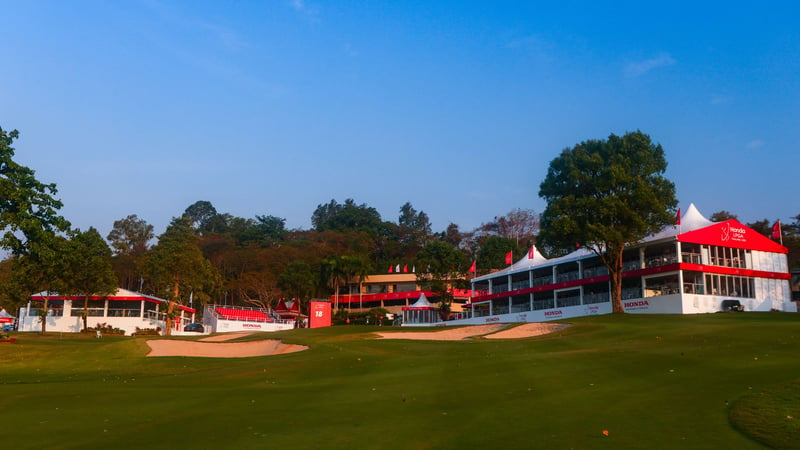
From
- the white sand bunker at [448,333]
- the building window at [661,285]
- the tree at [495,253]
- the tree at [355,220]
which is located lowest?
the white sand bunker at [448,333]

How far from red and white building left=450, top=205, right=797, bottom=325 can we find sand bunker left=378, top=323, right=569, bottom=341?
1764 cm

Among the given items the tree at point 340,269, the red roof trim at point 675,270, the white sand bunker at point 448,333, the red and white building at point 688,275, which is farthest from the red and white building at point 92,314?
the red and white building at point 688,275

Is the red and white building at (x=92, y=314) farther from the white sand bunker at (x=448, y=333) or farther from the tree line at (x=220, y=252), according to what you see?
the white sand bunker at (x=448, y=333)

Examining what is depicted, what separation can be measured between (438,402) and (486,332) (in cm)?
2871


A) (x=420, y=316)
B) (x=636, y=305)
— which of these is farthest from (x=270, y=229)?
(x=636, y=305)

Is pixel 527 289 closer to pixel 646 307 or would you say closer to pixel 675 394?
pixel 646 307

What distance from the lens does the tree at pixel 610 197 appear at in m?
50.8

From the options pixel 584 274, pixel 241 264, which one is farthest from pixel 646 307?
pixel 241 264

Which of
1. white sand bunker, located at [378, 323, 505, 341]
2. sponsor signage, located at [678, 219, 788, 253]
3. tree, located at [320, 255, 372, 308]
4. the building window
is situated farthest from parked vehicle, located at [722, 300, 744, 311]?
tree, located at [320, 255, 372, 308]

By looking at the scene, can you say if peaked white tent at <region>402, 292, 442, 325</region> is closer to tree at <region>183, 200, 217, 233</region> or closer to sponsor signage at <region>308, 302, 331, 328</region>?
sponsor signage at <region>308, 302, 331, 328</region>

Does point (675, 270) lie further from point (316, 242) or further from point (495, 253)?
point (316, 242)

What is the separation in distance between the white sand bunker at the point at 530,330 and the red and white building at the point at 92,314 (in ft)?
139

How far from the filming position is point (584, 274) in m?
62.8

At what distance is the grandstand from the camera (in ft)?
205
